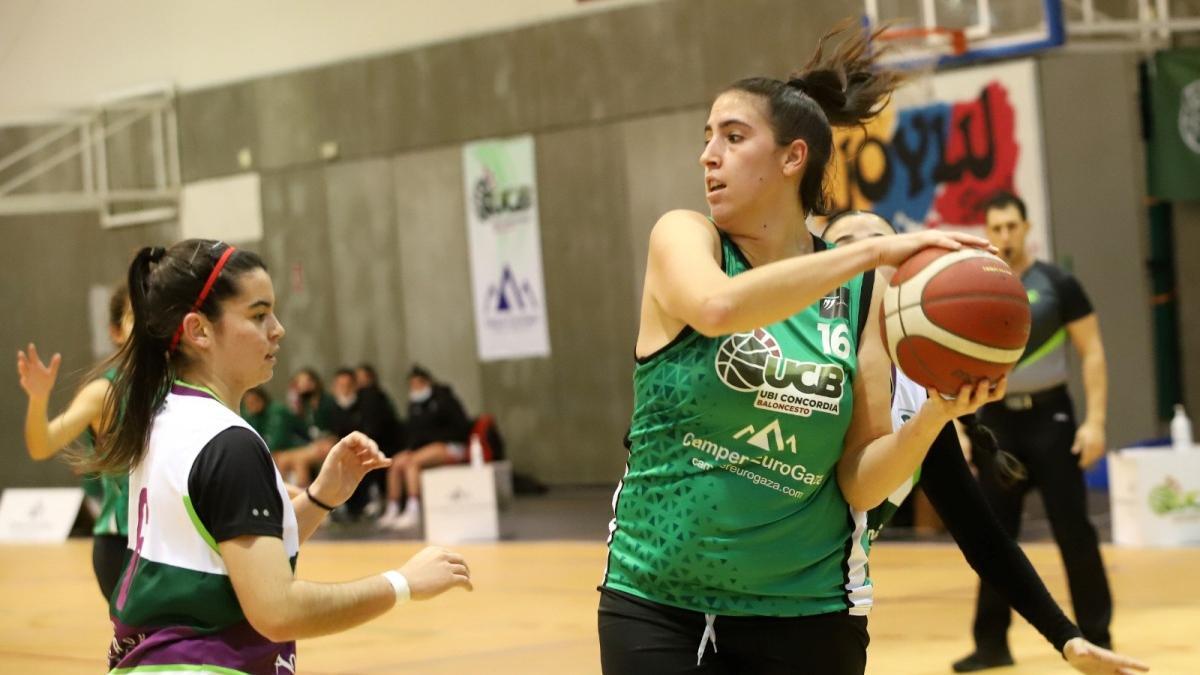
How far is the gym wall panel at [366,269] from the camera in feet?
59.1

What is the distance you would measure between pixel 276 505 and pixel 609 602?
70 centimetres

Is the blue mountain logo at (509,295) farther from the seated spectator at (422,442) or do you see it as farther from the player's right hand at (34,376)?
the player's right hand at (34,376)

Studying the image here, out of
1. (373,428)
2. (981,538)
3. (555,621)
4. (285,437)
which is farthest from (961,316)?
(285,437)

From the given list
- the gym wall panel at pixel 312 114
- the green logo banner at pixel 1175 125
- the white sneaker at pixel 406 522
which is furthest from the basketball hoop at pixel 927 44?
the gym wall panel at pixel 312 114

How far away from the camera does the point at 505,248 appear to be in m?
16.9

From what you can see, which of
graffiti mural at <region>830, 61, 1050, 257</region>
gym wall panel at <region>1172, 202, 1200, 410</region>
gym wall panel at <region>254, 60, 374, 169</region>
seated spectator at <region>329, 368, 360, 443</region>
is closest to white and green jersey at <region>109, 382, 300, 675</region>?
graffiti mural at <region>830, 61, 1050, 257</region>

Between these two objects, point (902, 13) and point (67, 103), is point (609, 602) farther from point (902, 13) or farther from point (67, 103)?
point (67, 103)

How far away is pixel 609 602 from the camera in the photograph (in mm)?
2996

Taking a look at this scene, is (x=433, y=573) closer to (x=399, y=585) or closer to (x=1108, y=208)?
(x=399, y=585)

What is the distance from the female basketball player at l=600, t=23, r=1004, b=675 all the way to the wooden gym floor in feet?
11.3

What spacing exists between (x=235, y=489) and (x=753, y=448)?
0.90 meters

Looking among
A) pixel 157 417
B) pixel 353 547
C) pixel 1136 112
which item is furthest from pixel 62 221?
pixel 157 417

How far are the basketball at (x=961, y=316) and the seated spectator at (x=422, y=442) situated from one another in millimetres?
11318

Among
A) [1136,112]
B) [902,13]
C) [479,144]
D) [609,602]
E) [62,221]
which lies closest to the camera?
[609,602]
